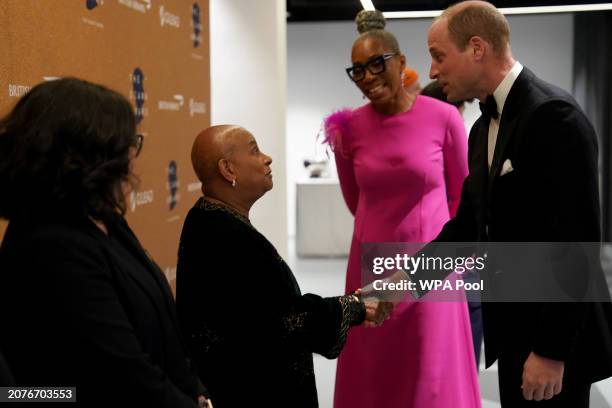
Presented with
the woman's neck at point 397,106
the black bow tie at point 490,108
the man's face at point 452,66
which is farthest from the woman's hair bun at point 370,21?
the black bow tie at point 490,108

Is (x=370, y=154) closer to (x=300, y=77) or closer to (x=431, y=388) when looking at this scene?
(x=431, y=388)

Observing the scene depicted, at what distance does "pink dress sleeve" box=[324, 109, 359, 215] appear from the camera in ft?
9.77

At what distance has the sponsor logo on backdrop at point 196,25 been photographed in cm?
373

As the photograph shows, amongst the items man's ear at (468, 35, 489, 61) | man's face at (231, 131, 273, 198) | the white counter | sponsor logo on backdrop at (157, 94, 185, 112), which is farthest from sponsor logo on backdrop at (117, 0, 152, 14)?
the white counter

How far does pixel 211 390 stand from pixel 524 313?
842 millimetres

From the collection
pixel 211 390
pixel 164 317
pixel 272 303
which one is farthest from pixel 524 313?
pixel 164 317

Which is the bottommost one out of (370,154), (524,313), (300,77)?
(524,313)

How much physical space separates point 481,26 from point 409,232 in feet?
3.20

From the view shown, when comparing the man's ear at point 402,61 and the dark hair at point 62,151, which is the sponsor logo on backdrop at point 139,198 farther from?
the dark hair at point 62,151

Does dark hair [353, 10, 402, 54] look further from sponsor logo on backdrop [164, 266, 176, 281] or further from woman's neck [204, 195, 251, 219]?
sponsor logo on backdrop [164, 266, 176, 281]

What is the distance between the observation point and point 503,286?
6.76 feet

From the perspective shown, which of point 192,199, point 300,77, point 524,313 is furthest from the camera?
point 300,77

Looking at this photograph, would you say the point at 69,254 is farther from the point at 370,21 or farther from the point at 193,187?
the point at 193,187

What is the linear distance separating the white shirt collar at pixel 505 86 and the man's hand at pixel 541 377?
68cm
